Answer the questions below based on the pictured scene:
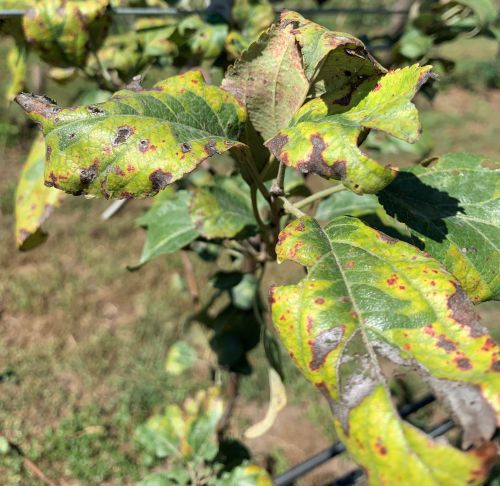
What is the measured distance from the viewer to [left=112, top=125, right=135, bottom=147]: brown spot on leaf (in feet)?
2.43

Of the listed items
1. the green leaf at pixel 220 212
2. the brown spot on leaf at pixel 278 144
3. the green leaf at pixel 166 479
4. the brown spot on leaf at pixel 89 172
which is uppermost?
the brown spot on leaf at pixel 278 144

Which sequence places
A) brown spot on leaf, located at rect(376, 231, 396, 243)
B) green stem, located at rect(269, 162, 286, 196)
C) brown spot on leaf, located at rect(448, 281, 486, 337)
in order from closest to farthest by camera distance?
brown spot on leaf, located at rect(448, 281, 486, 337), brown spot on leaf, located at rect(376, 231, 396, 243), green stem, located at rect(269, 162, 286, 196)

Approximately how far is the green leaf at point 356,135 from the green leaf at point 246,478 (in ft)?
3.09

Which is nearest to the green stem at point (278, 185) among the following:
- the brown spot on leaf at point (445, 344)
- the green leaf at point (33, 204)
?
the brown spot on leaf at point (445, 344)

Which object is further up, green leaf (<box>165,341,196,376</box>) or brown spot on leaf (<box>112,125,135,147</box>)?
brown spot on leaf (<box>112,125,135,147</box>)

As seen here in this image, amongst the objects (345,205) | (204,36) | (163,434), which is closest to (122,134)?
(345,205)

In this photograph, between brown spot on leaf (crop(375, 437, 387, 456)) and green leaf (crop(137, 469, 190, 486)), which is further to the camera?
green leaf (crop(137, 469, 190, 486))

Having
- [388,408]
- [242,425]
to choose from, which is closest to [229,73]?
[388,408]

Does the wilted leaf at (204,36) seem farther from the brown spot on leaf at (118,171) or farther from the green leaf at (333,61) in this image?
the brown spot on leaf at (118,171)

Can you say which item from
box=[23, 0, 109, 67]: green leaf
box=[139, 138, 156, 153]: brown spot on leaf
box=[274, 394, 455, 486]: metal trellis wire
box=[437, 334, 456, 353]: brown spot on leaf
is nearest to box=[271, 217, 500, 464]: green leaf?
box=[437, 334, 456, 353]: brown spot on leaf

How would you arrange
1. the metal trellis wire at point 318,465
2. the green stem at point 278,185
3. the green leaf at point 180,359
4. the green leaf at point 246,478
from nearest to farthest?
1. the green stem at point 278,185
2. the green leaf at point 246,478
3. the metal trellis wire at point 318,465
4. the green leaf at point 180,359

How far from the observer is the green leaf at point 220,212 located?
114cm

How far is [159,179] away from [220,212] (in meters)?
0.44

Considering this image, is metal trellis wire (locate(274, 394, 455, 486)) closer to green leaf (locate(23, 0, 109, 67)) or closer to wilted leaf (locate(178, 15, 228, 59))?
wilted leaf (locate(178, 15, 228, 59))
